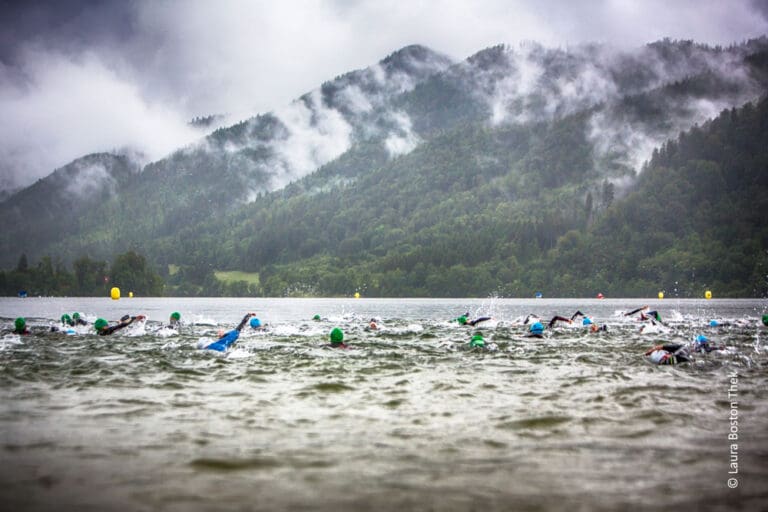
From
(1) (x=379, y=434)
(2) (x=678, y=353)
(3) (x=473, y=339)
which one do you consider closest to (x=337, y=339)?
(3) (x=473, y=339)

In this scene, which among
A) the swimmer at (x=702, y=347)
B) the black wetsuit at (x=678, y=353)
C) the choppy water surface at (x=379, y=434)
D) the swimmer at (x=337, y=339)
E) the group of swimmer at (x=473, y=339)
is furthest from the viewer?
the swimmer at (x=337, y=339)

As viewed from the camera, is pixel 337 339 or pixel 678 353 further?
pixel 337 339

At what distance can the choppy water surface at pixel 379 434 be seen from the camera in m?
7.06

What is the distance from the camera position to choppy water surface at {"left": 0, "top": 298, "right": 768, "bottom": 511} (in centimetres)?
706

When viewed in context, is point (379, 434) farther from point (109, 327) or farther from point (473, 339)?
point (109, 327)

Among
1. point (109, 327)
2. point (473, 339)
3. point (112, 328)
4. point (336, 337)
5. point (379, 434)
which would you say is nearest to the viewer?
point (379, 434)

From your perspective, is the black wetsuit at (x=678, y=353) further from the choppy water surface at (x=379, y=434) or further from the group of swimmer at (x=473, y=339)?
the choppy water surface at (x=379, y=434)

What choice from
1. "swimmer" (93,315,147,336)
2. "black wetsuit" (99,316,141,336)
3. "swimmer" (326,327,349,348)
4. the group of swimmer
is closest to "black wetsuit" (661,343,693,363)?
the group of swimmer

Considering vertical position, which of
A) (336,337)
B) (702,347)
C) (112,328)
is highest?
(336,337)

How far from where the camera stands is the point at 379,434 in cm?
1011

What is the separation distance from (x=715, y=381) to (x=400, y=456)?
39.9 feet

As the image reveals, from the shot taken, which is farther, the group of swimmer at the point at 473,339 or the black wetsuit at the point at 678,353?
the group of swimmer at the point at 473,339

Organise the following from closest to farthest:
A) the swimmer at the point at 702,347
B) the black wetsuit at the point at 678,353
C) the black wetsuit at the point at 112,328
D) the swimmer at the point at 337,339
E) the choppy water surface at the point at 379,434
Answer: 1. the choppy water surface at the point at 379,434
2. the black wetsuit at the point at 678,353
3. the swimmer at the point at 702,347
4. the swimmer at the point at 337,339
5. the black wetsuit at the point at 112,328

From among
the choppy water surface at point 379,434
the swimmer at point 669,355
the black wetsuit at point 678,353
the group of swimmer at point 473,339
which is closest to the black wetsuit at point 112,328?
the group of swimmer at point 473,339
